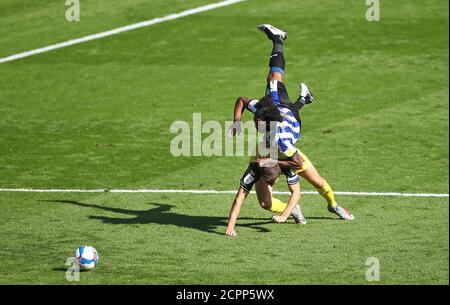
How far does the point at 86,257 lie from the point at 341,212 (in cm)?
488

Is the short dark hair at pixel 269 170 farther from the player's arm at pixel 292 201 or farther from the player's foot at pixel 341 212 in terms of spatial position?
the player's foot at pixel 341 212

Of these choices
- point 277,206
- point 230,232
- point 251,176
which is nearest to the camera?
point 230,232

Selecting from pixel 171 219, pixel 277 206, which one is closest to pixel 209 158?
pixel 171 219

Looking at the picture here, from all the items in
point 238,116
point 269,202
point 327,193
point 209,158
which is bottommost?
point 269,202

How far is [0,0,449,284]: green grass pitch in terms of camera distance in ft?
51.7

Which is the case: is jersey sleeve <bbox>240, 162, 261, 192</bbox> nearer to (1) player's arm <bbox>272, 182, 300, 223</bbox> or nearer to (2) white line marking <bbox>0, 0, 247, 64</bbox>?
(1) player's arm <bbox>272, 182, 300, 223</bbox>

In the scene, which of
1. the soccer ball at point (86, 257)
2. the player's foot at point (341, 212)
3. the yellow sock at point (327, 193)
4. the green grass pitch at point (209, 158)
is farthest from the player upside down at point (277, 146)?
the soccer ball at point (86, 257)

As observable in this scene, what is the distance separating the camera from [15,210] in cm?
1839

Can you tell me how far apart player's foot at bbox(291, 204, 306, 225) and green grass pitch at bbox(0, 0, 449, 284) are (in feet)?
0.59

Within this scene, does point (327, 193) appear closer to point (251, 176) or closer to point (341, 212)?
point (341, 212)

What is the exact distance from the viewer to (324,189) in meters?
17.7

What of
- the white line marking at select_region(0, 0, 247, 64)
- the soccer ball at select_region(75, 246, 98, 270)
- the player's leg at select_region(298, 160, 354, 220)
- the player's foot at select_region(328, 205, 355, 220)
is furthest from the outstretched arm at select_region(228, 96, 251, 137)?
the white line marking at select_region(0, 0, 247, 64)

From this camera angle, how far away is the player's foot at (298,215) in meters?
17.6

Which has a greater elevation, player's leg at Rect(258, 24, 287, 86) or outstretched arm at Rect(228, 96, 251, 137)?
player's leg at Rect(258, 24, 287, 86)
